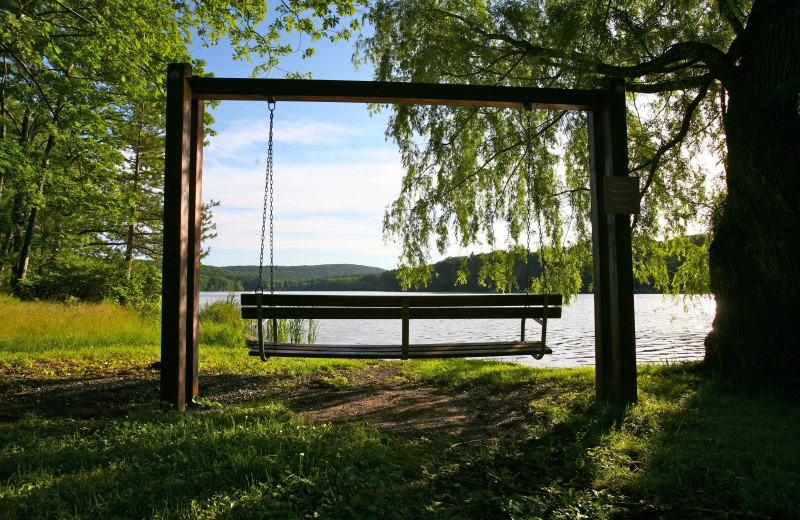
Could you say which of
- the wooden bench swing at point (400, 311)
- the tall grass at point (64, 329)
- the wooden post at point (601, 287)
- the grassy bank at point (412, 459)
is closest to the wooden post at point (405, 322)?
the wooden bench swing at point (400, 311)

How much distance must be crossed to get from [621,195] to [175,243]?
3.57m

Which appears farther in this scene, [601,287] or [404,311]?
[404,311]

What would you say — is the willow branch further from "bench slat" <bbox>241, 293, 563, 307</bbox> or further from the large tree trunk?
"bench slat" <bbox>241, 293, 563, 307</bbox>

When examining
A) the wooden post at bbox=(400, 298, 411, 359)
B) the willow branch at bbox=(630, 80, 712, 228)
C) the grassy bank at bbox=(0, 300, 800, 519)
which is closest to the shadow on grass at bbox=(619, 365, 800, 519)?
the grassy bank at bbox=(0, 300, 800, 519)

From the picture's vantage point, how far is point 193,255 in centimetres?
395

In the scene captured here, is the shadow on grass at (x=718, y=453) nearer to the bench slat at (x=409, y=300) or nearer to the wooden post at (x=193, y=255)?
the bench slat at (x=409, y=300)

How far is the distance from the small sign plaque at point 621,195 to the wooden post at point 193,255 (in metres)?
3.39

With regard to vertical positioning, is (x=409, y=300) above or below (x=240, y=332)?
above

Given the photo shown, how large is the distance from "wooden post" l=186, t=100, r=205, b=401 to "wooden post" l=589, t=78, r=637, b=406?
132 inches

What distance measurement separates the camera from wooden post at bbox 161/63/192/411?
3.66 m

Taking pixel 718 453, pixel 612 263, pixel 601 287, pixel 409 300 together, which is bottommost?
pixel 718 453

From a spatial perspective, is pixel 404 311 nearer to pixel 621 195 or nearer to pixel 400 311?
pixel 400 311

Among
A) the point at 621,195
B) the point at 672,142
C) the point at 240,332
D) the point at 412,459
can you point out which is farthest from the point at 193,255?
the point at 240,332

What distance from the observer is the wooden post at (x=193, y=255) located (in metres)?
3.89
